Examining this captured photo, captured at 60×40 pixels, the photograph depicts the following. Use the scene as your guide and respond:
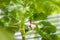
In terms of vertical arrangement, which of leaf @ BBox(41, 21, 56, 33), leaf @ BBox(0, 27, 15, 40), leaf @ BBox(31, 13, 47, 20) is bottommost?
leaf @ BBox(41, 21, 56, 33)

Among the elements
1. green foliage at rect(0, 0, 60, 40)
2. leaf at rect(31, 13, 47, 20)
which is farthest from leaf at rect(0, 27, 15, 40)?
leaf at rect(31, 13, 47, 20)

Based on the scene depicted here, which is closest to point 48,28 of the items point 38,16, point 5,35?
point 38,16

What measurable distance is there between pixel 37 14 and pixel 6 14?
0.30 meters

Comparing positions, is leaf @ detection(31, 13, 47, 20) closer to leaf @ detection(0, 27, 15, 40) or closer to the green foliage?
the green foliage

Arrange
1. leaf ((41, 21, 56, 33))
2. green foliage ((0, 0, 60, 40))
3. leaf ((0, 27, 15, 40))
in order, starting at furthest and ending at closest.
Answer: leaf ((0, 27, 15, 40)), leaf ((41, 21, 56, 33)), green foliage ((0, 0, 60, 40))

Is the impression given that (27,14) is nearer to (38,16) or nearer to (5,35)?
(38,16)

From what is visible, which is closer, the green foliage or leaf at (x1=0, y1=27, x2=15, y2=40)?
the green foliage

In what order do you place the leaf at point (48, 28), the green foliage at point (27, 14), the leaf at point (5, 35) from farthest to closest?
the leaf at point (5, 35) < the leaf at point (48, 28) < the green foliage at point (27, 14)

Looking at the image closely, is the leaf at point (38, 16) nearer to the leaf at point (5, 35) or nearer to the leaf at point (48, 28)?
the leaf at point (48, 28)

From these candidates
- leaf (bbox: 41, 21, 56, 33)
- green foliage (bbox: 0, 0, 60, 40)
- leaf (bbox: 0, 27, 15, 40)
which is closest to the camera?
green foliage (bbox: 0, 0, 60, 40)

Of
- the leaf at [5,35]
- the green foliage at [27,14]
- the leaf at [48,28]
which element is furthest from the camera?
the leaf at [5,35]

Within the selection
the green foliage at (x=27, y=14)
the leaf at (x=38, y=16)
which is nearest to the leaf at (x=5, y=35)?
the green foliage at (x=27, y=14)

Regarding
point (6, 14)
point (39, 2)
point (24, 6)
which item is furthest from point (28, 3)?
point (6, 14)

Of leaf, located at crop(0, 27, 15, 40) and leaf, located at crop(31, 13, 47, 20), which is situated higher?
leaf, located at crop(0, 27, 15, 40)
